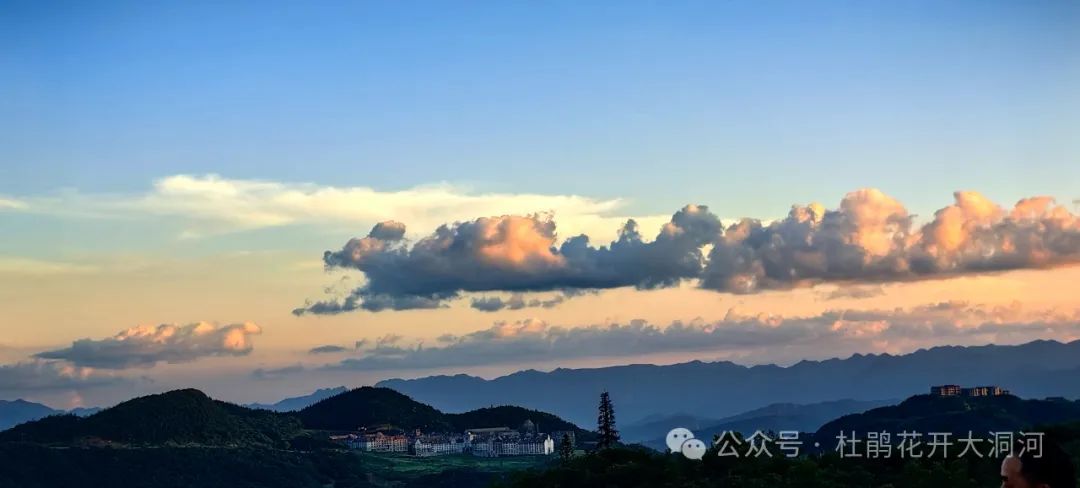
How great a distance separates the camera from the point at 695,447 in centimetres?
19250

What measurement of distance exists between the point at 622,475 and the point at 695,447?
42.8 feet

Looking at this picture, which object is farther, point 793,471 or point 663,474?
point 663,474

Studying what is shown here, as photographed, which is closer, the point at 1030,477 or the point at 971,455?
the point at 1030,477

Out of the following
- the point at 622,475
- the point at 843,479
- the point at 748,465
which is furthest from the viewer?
the point at 622,475

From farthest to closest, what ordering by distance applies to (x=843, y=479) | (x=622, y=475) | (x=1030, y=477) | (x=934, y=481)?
(x=622, y=475) → (x=843, y=479) → (x=934, y=481) → (x=1030, y=477)

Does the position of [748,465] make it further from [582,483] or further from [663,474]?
[582,483]

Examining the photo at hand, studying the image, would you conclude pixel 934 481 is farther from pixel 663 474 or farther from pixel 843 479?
pixel 663 474

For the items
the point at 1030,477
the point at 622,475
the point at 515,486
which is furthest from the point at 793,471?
the point at 1030,477

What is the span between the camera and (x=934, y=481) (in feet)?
513

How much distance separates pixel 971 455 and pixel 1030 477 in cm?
16750

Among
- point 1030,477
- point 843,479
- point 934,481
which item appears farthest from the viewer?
point 843,479

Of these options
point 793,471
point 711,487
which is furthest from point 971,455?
point 711,487

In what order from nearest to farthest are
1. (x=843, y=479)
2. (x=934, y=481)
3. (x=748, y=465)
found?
(x=934, y=481), (x=843, y=479), (x=748, y=465)

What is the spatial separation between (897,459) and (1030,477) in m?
172
